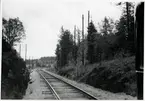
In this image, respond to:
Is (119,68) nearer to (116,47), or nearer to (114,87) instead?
(114,87)

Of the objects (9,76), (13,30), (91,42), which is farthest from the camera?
(91,42)

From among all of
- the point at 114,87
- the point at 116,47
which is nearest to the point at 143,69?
the point at 114,87

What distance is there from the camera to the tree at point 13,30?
39.0 feet

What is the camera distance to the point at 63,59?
4325 centimetres

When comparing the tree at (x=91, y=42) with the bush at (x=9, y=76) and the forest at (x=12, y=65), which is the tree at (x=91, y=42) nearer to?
the forest at (x=12, y=65)

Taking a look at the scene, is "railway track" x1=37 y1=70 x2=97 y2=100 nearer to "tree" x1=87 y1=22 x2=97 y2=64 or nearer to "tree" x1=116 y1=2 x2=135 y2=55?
"tree" x1=116 y1=2 x2=135 y2=55

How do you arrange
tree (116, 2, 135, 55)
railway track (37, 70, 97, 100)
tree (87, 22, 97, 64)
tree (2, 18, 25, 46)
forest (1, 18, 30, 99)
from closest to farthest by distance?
forest (1, 18, 30, 99)
railway track (37, 70, 97, 100)
tree (2, 18, 25, 46)
tree (116, 2, 135, 55)
tree (87, 22, 97, 64)

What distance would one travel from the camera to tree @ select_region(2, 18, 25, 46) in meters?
11.9

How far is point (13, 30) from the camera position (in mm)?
12812

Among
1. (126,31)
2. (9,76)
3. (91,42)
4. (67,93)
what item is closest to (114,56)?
(126,31)

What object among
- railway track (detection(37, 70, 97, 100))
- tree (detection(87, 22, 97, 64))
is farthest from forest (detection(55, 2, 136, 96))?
railway track (detection(37, 70, 97, 100))

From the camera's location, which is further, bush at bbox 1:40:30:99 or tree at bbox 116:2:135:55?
tree at bbox 116:2:135:55

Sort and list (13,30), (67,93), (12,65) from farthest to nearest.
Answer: (13,30) < (67,93) < (12,65)

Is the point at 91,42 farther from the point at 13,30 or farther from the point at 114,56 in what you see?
the point at 13,30
